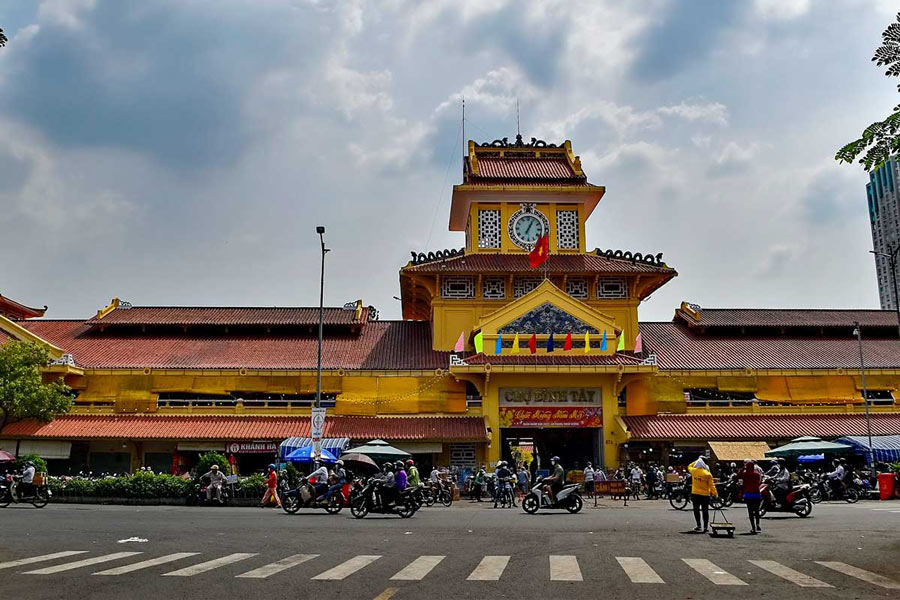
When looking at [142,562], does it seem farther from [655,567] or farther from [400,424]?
[400,424]

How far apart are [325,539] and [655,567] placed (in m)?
6.62

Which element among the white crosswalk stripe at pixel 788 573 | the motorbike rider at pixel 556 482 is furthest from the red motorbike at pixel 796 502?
the white crosswalk stripe at pixel 788 573

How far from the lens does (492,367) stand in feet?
116

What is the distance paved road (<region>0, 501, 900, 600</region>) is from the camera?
31.4ft

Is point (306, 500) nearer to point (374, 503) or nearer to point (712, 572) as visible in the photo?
point (374, 503)

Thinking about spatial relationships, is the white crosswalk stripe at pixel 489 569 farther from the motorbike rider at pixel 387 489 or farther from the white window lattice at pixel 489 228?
the white window lattice at pixel 489 228

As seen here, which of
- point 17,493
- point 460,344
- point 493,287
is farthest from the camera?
point 493,287

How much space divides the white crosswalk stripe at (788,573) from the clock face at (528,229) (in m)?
30.7

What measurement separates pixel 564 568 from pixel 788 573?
3020 mm

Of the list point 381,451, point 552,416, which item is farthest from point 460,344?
point 381,451

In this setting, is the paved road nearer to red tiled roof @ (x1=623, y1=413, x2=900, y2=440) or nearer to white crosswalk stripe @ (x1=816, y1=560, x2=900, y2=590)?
white crosswalk stripe @ (x1=816, y1=560, x2=900, y2=590)

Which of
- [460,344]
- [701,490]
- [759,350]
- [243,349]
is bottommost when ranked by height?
[701,490]

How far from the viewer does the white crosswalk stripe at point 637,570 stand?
34.0 ft

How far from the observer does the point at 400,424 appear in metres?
34.9
